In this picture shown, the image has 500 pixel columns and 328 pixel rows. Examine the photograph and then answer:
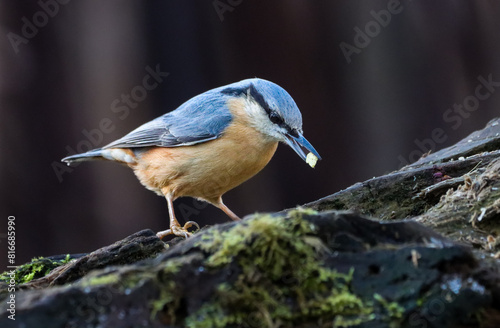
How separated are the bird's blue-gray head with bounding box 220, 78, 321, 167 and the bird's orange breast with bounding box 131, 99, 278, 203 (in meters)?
0.05

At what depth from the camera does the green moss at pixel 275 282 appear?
957 millimetres

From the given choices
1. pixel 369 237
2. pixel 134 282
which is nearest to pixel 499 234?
pixel 369 237

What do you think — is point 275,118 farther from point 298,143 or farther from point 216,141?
point 216,141

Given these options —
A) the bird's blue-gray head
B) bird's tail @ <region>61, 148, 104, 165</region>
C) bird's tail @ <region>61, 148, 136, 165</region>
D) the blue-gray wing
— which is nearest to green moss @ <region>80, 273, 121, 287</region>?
the bird's blue-gray head

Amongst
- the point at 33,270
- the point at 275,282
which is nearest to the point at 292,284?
the point at 275,282

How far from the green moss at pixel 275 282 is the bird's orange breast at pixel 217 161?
1.62m

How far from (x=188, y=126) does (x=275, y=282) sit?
6.49ft

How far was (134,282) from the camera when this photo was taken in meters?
0.96

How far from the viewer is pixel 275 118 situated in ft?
8.69

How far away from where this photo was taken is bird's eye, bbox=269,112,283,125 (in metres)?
2.62

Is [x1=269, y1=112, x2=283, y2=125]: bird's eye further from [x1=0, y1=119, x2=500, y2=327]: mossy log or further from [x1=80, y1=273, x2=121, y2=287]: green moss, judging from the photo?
[x1=80, y1=273, x2=121, y2=287]: green moss

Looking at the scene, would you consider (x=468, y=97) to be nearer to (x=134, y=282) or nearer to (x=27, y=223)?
(x=27, y=223)

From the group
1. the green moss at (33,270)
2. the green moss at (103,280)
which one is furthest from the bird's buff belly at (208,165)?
the green moss at (103,280)

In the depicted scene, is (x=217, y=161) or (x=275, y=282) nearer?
(x=275, y=282)
